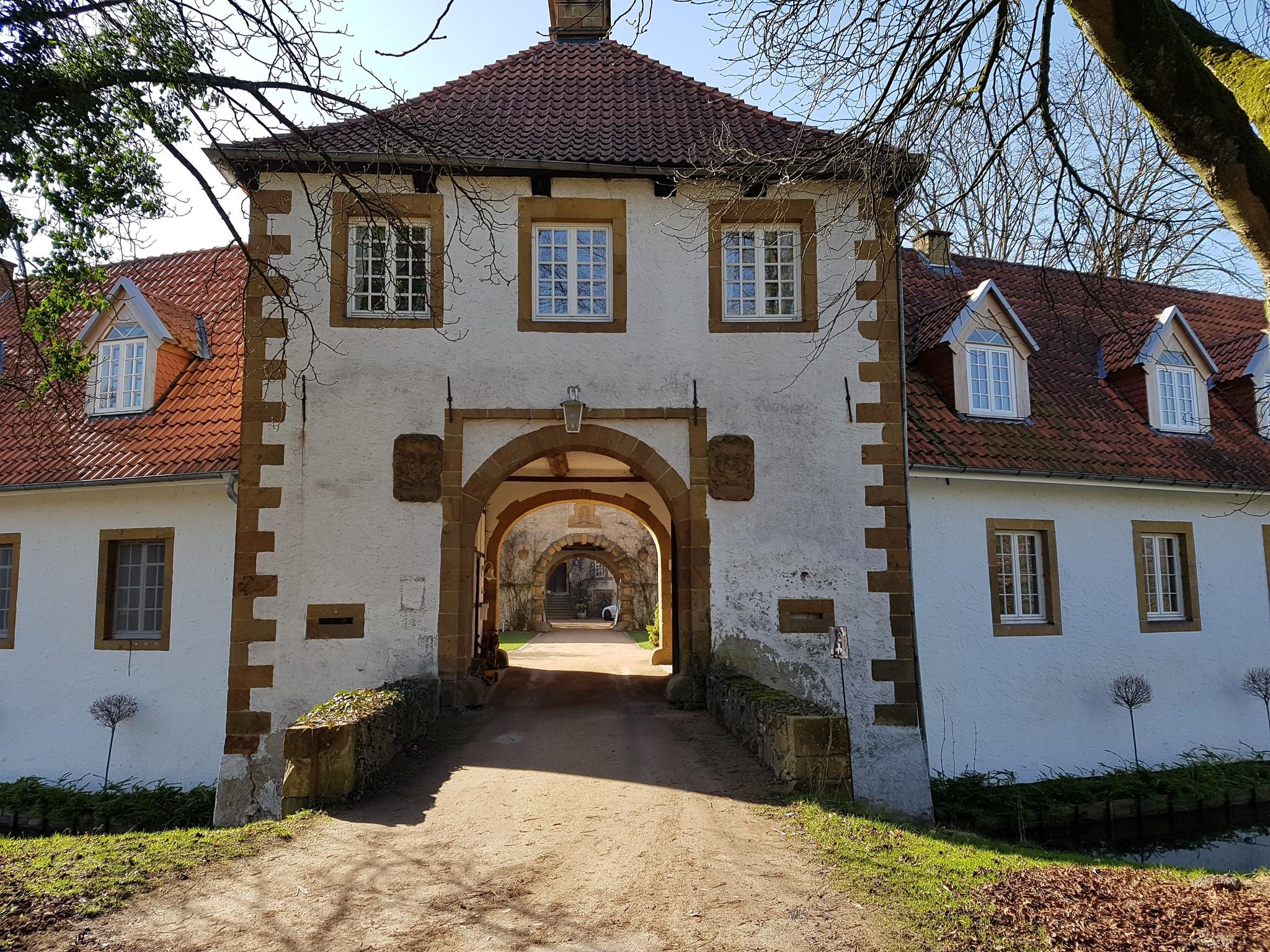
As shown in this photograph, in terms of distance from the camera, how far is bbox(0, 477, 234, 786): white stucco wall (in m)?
11.6

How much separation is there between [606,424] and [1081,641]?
7.10m

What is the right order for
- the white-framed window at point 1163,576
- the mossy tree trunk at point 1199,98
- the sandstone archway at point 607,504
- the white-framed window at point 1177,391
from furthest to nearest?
the sandstone archway at point 607,504 < the white-framed window at point 1177,391 < the white-framed window at point 1163,576 < the mossy tree trunk at point 1199,98

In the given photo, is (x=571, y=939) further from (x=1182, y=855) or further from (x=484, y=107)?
(x=484, y=107)

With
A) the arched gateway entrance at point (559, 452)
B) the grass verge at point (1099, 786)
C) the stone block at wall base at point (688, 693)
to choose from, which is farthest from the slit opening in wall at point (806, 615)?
the grass verge at point (1099, 786)

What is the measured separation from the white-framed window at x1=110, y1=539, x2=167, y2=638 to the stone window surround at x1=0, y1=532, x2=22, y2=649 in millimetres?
1405

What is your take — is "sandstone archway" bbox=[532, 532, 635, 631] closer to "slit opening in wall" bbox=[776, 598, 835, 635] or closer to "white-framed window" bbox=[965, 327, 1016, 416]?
"white-framed window" bbox=[965, 327, 1016, 416]

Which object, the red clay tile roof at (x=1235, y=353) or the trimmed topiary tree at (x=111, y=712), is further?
the red clay tile roof at (x=1235, y=353)

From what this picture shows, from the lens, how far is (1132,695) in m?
12.8

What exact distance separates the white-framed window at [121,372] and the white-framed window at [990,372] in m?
11.4

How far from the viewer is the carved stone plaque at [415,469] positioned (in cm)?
1103

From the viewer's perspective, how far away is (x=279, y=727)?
10578mm

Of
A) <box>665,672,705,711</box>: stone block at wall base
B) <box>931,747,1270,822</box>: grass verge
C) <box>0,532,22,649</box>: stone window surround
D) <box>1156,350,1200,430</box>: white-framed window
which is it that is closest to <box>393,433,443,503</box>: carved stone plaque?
<box>665,672,705,711</box>: stone block at wall base

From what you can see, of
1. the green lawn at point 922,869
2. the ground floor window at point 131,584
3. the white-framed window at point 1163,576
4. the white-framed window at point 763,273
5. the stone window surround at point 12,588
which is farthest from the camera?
the white-framed window at point 1163,576

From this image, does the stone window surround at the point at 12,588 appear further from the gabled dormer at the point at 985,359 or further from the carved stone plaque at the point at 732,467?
the gabled dormer at the point at 985,359
